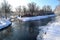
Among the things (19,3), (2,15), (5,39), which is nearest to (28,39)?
(5,39)

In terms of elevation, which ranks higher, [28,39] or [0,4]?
[0,4]

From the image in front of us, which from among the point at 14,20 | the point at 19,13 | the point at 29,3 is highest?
the point at 29,3

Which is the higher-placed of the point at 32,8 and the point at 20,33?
the point at 32,8

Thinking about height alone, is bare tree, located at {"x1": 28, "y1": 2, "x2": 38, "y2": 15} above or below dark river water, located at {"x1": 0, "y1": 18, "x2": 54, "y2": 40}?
above

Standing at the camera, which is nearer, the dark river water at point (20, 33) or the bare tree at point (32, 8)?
the dark river water at point (20, 33)

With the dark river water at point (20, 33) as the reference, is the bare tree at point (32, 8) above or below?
above

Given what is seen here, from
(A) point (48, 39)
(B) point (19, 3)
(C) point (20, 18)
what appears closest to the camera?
(A) point (48, 39)

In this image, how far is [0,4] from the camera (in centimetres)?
1766

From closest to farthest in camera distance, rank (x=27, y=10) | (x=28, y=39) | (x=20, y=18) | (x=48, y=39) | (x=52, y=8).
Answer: (x=48, y=39)
(x=28, y=39)
(x=52, y=8)
(x=27, y=10)
(x=20, y=18)

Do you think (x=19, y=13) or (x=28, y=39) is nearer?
(x=28, y=39)

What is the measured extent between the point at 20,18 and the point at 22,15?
0.63m

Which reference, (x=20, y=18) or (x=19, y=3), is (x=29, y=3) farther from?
(x=20, y=18)

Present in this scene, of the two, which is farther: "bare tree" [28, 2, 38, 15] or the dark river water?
"bare tree" [28, 2, 38, 15]

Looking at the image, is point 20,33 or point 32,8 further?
point 32,8
